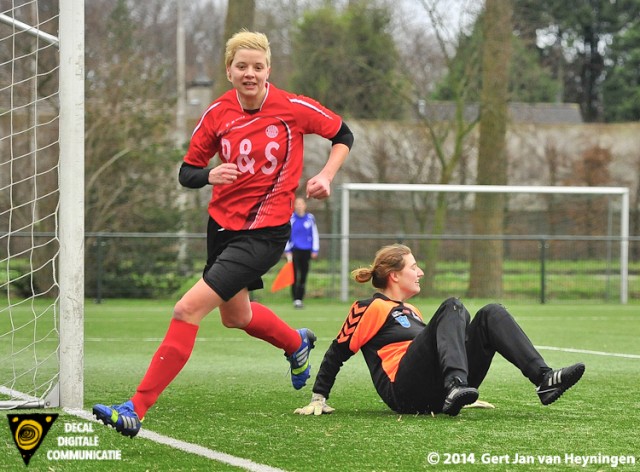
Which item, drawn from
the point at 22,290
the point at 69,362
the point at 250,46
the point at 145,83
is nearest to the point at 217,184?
the point at 250,46

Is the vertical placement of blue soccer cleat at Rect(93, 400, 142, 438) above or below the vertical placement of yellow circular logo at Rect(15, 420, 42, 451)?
above

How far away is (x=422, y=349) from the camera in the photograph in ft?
18.7

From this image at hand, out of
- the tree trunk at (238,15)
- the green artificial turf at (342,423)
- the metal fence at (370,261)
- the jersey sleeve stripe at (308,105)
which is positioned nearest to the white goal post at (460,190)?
the metal fence at (370,261)

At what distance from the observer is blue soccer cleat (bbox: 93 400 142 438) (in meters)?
5.00

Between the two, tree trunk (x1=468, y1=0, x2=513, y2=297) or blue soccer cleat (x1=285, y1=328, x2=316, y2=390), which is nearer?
blue soccer cleat (x1=285, y1=328, x2=316, y2=390)

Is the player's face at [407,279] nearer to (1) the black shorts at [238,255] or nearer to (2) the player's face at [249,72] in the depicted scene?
(1) the black shorts at [238,255]

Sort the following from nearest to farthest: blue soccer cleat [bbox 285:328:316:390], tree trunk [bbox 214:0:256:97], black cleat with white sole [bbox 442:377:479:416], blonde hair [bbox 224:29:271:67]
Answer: black cleat with white sole [bbox 442:377:479:416] → blonde hair [bbox 224:29:271:67] → blue soccer cleat [bbox 285:328:316:390] → tree trunk [bbox 214:0:256:97]

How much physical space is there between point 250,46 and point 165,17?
44.3m

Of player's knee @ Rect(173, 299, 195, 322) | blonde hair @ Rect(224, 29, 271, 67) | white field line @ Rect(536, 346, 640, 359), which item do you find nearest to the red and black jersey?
blonde hair @ Rect(224, 29, 271, 67)

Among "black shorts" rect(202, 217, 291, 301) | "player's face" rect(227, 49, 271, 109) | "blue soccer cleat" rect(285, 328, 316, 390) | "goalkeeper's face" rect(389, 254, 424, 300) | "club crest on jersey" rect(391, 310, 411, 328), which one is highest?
"player's face" rect(227, 49, 271, 109)

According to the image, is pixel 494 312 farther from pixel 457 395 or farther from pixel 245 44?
pixel 245 44

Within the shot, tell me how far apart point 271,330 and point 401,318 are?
0.82 meters

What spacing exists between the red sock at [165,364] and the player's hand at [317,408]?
0.88 metres

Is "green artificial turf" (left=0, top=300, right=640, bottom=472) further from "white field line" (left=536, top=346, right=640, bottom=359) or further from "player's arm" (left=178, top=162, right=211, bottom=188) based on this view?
"player's arm" (left=178, top=162, right=211, bottom=188)
